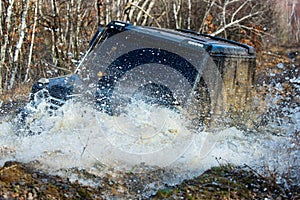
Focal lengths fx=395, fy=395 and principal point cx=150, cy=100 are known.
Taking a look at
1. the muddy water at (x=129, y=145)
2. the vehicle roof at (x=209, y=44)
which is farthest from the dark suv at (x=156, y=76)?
the muddy water at (x=129, y=145)

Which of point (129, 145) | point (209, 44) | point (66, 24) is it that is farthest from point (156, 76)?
point (66, 24)

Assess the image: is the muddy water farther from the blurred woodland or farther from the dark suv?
the blurred woodland

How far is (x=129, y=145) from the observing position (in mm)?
4719

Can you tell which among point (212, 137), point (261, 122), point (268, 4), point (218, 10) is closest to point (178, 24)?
point (218, 10)

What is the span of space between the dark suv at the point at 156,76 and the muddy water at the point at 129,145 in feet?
0.55

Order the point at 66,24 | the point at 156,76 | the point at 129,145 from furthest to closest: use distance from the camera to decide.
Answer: the point at 66,24, the point at 156,76, the point at 129,145

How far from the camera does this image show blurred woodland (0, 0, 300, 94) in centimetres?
943

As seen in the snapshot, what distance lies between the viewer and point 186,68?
15.8 feet

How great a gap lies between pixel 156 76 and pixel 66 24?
266 inches

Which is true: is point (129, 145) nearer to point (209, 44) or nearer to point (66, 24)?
point (209, 44)

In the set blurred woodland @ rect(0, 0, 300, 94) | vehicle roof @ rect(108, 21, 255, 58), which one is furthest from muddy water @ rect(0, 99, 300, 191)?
blurred woodland @ rect(0, 0, 300, 94)

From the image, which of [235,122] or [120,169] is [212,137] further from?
[120,169]

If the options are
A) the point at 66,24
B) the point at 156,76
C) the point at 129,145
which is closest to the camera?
the point at 129,145

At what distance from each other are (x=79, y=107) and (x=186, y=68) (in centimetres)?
139
